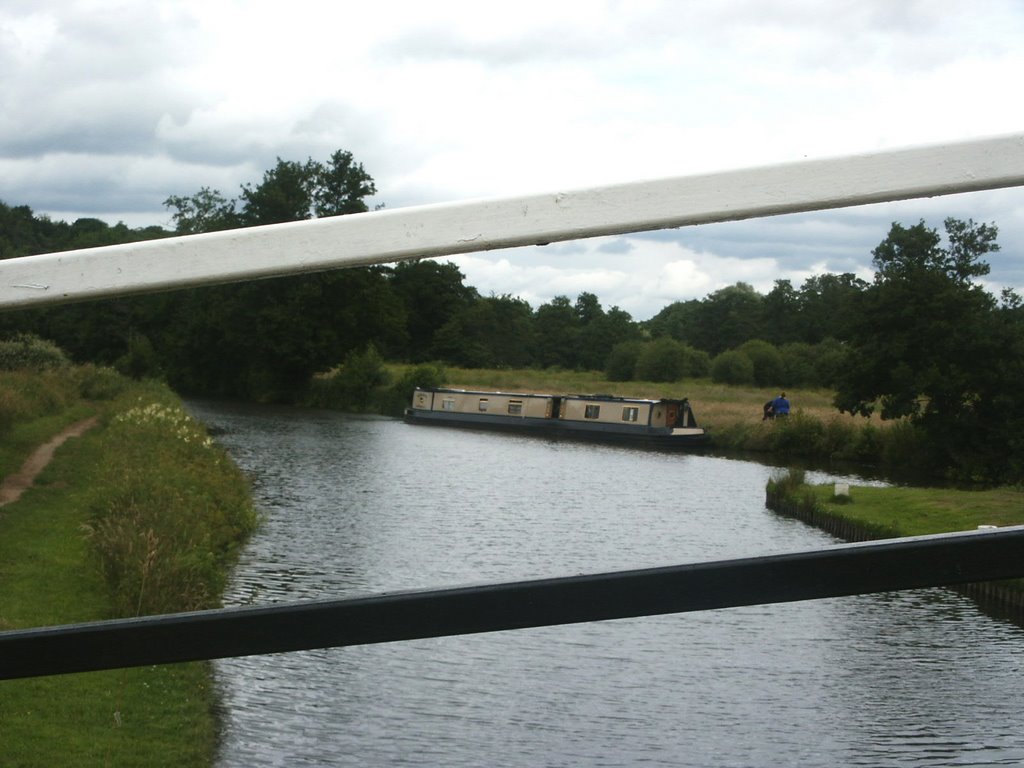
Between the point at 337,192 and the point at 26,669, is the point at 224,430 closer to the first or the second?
the point at 337,192

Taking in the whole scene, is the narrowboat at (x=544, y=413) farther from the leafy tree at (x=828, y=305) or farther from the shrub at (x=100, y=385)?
the leafy tree at (x=828, y=305)

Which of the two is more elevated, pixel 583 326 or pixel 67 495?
pixel 583 326

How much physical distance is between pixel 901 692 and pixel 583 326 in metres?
1.89

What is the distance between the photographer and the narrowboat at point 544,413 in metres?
19.1

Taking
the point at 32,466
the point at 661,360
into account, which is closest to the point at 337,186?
the point at 661,360

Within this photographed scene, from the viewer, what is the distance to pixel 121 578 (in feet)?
17.4

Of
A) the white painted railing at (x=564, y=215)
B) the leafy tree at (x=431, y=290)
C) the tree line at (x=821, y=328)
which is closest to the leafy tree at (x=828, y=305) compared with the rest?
the tree line at (x=821, y=328)

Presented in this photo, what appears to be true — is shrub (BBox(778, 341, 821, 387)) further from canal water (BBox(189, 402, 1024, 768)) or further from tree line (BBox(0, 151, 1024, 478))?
canal water (BBox(189, 402, 1024, 768))

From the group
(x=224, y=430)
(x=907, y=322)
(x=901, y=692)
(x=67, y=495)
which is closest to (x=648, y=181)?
(x=907, y=322)

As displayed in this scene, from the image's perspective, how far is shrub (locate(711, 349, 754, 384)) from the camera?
1.41 m

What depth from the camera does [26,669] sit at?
69 cm

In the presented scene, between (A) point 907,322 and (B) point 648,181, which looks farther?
(A) point 907,322

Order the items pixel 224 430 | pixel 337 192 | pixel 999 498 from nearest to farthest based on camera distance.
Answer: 1. pixel 999 498
2. pixel 337 192
3. pixel 224 430

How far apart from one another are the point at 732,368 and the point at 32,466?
11.4 meters
